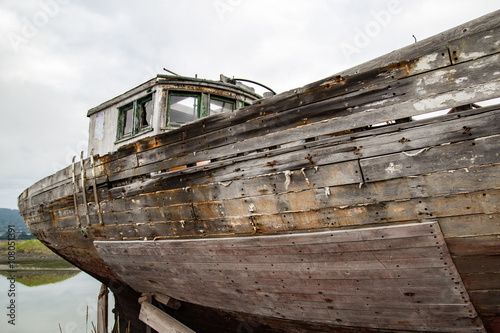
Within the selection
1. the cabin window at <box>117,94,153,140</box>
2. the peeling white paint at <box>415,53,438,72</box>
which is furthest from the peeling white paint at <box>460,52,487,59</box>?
the cabin window at <box>117,94,153,140</box>

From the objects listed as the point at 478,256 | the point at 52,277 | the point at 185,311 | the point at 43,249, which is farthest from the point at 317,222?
the point at 43,249

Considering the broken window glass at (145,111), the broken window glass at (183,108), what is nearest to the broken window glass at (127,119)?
the broken window glass at (145,111)

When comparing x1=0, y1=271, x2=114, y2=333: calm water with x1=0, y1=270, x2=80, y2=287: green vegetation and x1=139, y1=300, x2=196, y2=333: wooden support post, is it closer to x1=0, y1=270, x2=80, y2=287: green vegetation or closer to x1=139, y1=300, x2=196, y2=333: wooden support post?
x1=0, y1=270, x2=80, y2=287: green vegetation

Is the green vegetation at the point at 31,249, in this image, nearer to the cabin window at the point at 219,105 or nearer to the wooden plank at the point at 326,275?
the cabin window at the point at 219,105

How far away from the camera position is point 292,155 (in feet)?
9.39

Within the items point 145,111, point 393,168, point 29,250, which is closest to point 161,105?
point 145,111

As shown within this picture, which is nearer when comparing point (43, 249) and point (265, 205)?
point (265, 205)

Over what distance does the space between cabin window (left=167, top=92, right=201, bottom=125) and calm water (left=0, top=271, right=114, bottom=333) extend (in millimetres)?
9706

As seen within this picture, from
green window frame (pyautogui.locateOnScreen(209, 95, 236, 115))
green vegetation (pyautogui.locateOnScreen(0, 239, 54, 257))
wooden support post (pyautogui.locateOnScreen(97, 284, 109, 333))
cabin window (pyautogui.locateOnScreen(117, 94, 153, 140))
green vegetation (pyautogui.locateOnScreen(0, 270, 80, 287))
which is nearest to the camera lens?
cabin window (pyautogui.locateOnScreen(117, 94, 153, 140))

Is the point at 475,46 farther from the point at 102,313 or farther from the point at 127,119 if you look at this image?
the point at 102,313

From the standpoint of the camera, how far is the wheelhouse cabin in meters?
4.82

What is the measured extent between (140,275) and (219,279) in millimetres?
1675

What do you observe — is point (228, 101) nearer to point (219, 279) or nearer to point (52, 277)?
point (219, 279)

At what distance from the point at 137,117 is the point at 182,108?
835 mm
